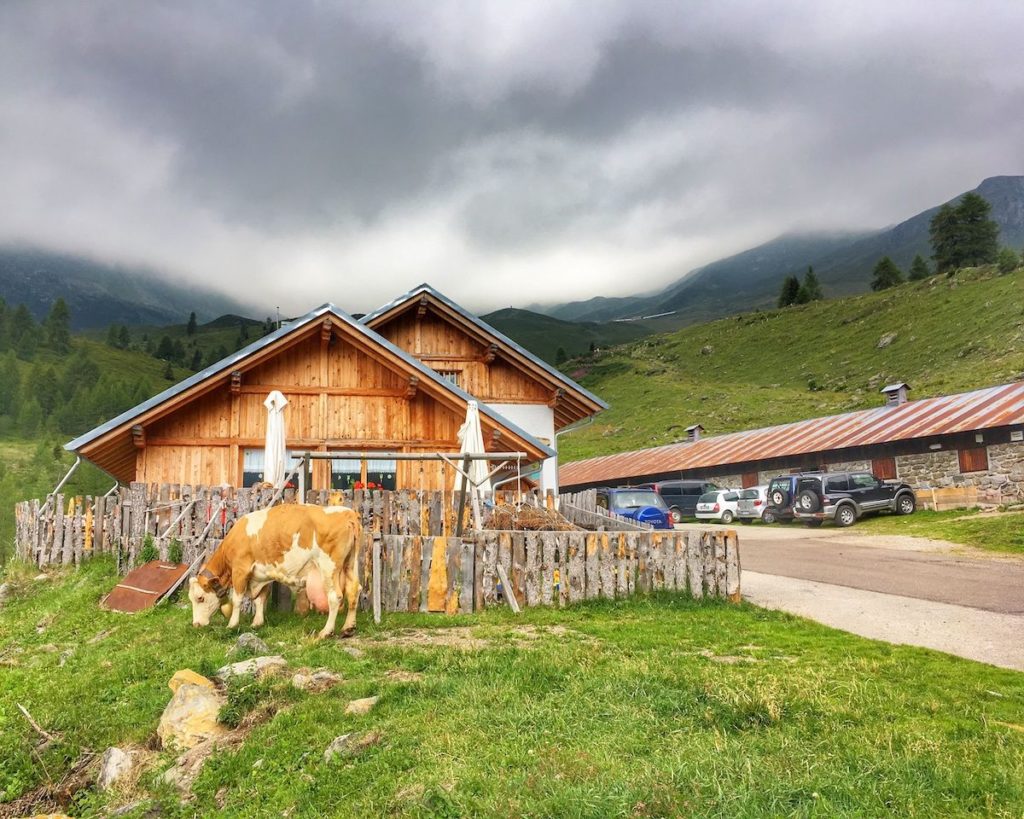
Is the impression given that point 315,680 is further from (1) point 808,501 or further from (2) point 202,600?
(1) point 808,501

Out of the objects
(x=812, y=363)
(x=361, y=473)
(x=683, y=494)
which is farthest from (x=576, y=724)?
(x=812, y=363)

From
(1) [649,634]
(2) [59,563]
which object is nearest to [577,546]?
(1) [649,634]

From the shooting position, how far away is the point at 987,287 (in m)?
79.6

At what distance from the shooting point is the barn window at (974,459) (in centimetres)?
3011

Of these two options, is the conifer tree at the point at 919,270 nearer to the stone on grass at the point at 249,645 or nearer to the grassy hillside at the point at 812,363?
the grassy hillside at the point at 812,363

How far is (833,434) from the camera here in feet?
128

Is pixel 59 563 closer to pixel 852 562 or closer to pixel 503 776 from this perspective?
pixel 503 776

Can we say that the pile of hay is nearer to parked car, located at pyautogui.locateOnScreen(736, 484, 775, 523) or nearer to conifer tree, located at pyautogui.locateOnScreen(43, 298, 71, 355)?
parked car, located at pyautogui.locateOnScreen(736, 484, 775, 523)

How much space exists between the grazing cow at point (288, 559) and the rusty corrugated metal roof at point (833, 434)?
2955 centimetres

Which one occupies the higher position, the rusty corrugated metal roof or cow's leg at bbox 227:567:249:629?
the rusty corrugated metal roof

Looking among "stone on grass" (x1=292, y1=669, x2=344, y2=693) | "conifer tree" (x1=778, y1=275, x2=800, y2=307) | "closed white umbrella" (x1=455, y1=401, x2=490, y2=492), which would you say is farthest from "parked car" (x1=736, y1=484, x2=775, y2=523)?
"conifer tree" (x1=778, y1=275, x2=800, y2=307)

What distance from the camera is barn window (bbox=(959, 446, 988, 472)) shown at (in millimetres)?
30109

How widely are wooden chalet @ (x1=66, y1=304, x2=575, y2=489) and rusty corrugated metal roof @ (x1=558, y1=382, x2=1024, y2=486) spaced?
23524mm

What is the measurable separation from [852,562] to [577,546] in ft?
34.8
